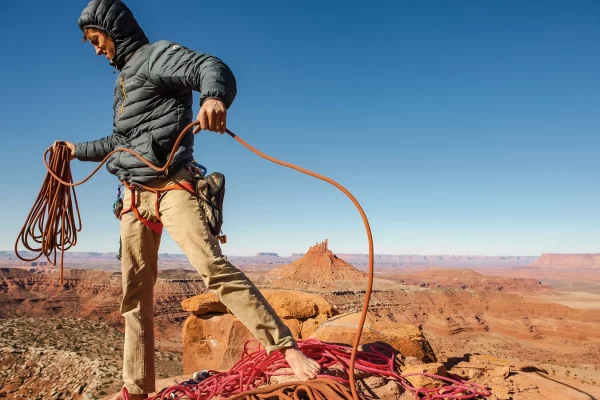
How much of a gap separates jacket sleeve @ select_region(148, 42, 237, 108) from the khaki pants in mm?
558

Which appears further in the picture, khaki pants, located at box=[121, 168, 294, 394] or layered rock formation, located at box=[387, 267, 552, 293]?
layered rock formation, located at box=[387, 267, 552, 293]

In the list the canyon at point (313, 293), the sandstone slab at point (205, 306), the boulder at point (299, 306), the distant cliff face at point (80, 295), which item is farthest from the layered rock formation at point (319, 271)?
the boulder at point (299, 306)

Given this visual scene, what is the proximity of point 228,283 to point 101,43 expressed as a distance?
5.80 ft

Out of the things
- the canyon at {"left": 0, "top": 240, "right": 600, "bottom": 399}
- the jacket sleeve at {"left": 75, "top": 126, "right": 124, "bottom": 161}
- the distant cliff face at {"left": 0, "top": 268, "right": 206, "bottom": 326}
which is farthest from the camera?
the distant cliff face at {"left": 0, "top": 268, "right": 206, "bottom": 326}

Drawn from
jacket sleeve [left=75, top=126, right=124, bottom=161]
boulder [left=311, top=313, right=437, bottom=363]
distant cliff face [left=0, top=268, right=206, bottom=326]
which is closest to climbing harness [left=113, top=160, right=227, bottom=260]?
jacket sleeve [left=75, top=126, right=124, bottom=161]

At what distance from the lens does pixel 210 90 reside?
179 cm

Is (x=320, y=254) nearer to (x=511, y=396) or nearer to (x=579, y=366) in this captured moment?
(x=579, y=366)

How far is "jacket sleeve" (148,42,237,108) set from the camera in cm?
182

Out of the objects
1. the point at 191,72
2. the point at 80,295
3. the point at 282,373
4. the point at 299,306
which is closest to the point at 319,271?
the point at 80,295

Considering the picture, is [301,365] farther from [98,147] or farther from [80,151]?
[80,151]

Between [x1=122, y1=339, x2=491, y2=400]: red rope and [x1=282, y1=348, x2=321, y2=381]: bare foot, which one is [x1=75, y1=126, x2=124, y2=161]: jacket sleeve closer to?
[x1=122, y1=339, x2=491, y2=400]: red rope

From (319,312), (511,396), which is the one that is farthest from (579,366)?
(511,396)

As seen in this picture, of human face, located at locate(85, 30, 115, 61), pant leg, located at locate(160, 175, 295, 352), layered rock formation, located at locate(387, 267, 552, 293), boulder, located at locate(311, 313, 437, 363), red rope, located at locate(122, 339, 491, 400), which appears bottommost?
layered rock formation, located at locate(387, 267, 552, 293)

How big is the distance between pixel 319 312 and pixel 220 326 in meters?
2.32
